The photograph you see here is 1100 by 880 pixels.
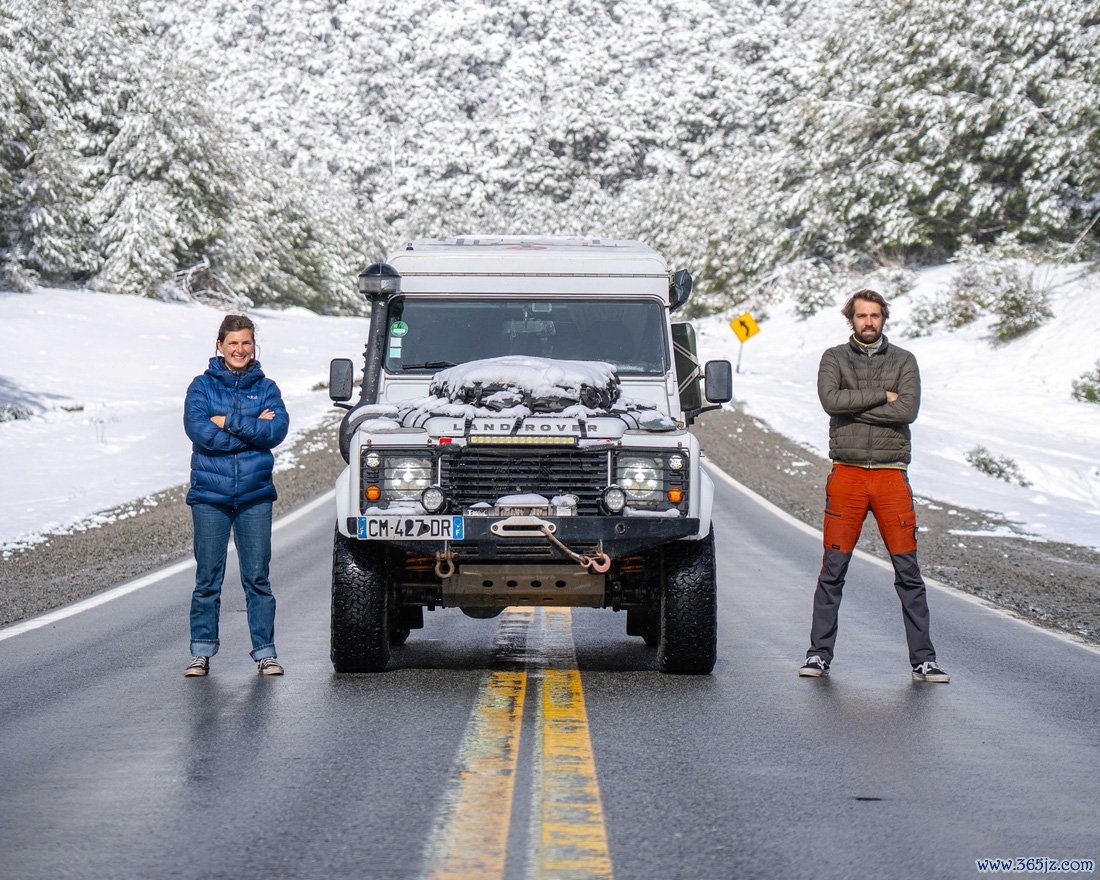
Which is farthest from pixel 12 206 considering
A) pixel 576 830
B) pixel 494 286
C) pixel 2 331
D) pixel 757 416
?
pixel 576 830

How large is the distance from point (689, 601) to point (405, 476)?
1637mm

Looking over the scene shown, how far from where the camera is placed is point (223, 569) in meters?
7.79

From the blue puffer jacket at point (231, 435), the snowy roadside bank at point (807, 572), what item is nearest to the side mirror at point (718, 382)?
the blue puffer jacket at point (231, 435)

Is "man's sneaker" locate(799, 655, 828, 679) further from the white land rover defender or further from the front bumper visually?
the front bumper

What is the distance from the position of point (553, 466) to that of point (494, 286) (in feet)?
6.24

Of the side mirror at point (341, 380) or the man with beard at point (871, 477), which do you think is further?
the side mirror at point (341, 380)

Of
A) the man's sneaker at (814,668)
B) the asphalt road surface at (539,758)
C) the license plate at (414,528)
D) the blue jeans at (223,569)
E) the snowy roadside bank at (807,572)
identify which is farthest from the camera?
the snowy roadside bank at (807,572)

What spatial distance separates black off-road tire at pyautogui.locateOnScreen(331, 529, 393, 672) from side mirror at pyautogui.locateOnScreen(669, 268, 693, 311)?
2.53m

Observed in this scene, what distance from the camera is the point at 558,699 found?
709 centimetres

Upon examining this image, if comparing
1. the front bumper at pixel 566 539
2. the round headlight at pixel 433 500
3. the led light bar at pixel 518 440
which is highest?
the led light bar at pixel 518 440

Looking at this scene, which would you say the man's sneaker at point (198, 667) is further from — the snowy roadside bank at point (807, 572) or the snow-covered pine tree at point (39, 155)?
the snow-covered pine tree at point (39, 155)

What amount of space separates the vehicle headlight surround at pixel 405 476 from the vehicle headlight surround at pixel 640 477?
99 centimetres

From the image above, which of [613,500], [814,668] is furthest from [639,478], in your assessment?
[814,668]

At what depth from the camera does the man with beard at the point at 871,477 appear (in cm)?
786
